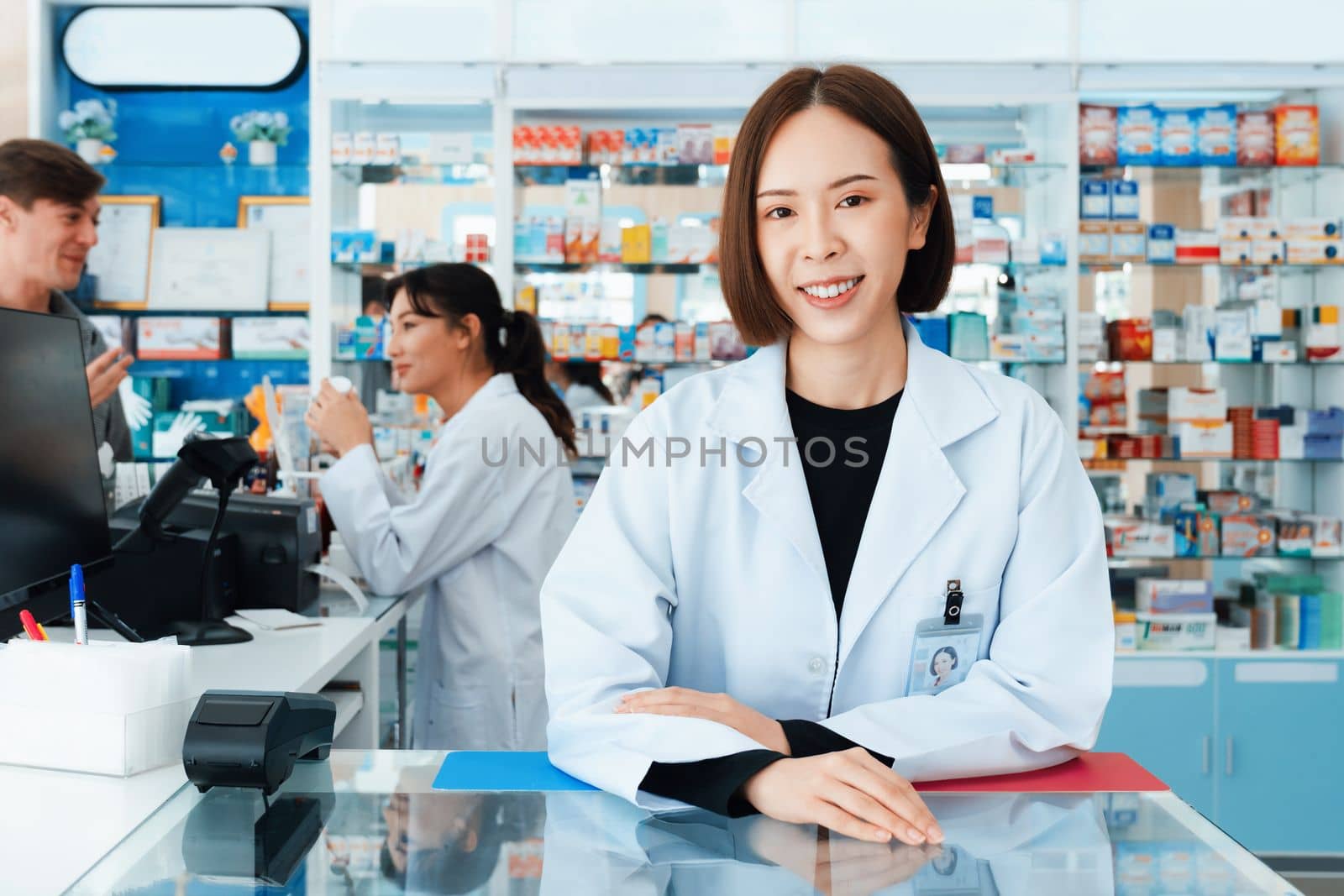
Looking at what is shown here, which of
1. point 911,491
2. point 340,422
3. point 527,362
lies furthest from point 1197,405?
point 911,491

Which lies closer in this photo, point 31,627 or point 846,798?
point 846,798

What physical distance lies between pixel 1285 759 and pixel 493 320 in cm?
299

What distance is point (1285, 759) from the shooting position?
156 inches

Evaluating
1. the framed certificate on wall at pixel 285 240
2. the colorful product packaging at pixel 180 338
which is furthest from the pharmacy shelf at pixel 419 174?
the colorful product packaging at pixel 180 338

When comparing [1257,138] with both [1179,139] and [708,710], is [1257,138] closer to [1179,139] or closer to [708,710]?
[1179,139]

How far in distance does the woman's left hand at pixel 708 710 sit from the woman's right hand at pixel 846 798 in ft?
0.43

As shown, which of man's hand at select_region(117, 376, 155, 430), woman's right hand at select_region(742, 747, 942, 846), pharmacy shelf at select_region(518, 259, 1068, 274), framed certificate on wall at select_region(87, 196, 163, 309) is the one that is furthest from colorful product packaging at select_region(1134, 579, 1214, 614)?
framed certificate on wall at select_region(87, 196, 163, 309)

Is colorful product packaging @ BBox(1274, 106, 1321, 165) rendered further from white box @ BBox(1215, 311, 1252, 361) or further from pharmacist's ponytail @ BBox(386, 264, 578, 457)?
pharmacist's ponytail @ BBox(386, 264, 578, 457)

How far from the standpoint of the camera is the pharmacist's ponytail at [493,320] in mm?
3145

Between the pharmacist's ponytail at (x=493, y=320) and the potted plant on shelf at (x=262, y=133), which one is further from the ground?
the potted plant on shelf at (x=262, y=133)

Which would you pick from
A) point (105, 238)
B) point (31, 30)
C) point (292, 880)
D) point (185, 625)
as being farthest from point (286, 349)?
point (292, 880)

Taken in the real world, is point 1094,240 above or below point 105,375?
above

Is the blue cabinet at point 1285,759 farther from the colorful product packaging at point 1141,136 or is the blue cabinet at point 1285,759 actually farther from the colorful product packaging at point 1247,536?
the colorful product packaging at point 1141,136

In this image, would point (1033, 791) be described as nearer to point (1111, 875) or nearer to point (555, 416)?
point (1111, 875)
